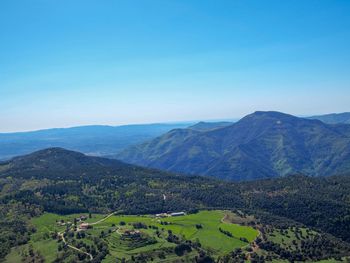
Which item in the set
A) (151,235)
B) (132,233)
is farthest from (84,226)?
(151,235)

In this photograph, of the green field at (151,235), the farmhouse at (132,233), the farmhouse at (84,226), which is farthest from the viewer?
the farmhouse at (84,226)

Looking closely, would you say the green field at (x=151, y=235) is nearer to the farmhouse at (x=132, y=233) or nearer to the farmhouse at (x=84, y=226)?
the farmhouse at (x=132, y=233)

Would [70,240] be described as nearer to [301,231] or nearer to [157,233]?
[157,233]

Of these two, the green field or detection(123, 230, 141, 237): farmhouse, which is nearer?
the green field

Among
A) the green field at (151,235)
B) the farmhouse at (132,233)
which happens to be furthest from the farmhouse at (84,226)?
the farmhouse at (132,233)

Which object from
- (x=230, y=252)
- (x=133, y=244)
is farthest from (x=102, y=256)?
(x=230, y=252)

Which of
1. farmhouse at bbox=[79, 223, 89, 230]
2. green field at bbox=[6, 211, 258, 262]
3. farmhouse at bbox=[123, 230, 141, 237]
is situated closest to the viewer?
green field at bbox=[6, 211, 258, 262]

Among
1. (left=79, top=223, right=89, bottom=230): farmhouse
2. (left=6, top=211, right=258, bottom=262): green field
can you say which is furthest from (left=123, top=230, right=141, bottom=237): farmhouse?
(left=79, top=223, right=89, bottom=230): farmhouse

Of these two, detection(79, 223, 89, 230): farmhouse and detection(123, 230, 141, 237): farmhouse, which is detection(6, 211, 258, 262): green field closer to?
detection(123, 230, 141, 237): farmhouse
